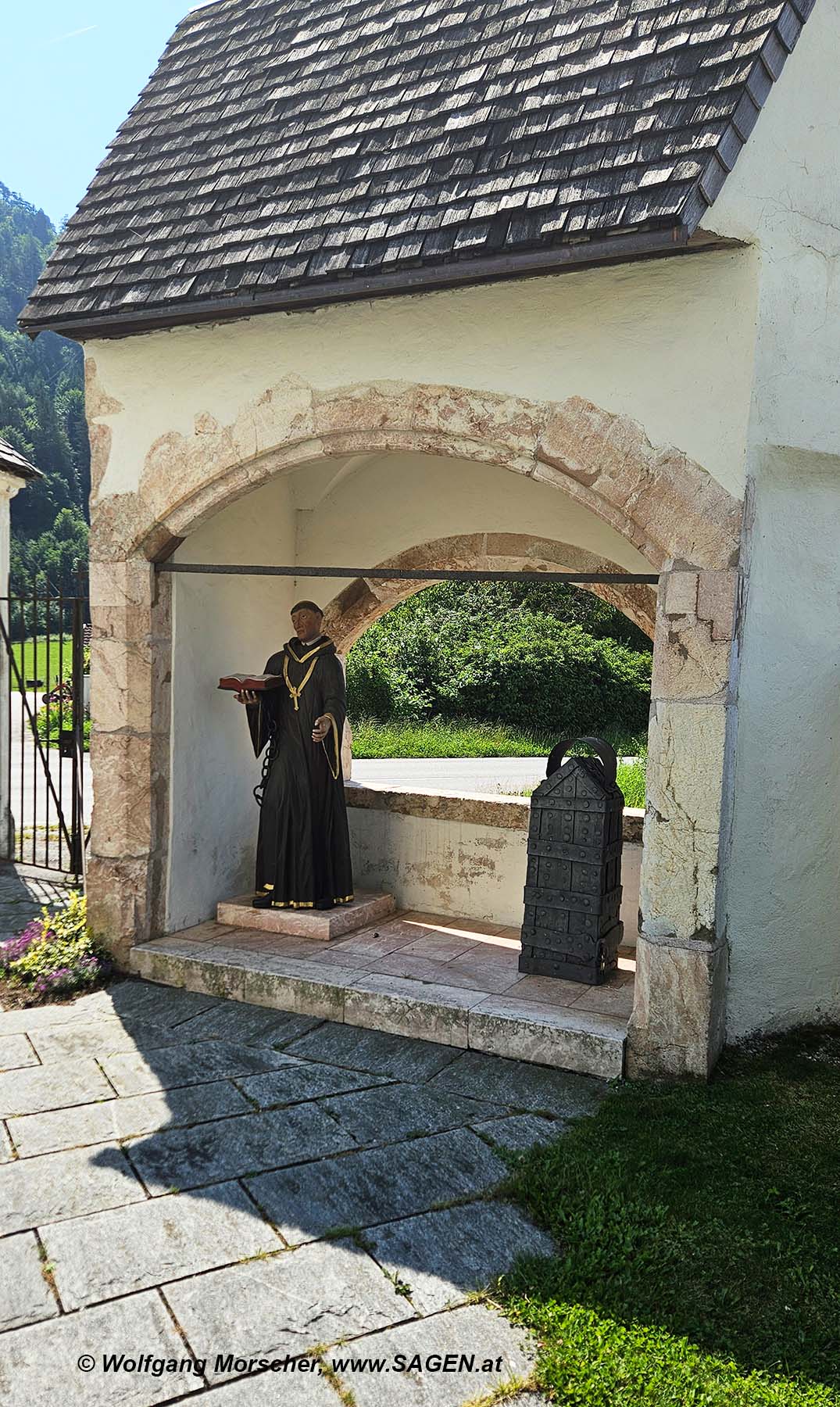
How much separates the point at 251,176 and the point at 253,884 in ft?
13.6

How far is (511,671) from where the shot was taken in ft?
79.3

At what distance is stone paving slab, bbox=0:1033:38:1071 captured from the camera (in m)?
4.80

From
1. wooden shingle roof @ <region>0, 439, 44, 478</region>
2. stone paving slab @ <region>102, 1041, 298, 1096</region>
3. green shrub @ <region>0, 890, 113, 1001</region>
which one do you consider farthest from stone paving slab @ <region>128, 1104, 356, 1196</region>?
wooden shingle roof @ <region>0, 439, 44, 478</region>

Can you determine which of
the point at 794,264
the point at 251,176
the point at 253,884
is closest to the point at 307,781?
the point at 253,884

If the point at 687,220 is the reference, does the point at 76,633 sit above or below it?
below

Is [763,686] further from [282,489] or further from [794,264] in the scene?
[282,489]

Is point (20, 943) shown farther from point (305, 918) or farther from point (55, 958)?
point (305, 918)

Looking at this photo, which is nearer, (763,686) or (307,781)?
(763,686)

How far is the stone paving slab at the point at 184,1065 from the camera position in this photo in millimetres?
4629

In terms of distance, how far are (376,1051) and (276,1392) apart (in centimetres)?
214

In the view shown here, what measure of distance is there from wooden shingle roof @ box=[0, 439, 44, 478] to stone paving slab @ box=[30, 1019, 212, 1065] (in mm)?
5398

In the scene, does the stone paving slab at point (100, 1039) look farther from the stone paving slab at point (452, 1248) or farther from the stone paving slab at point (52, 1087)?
the stone paving slab at point (452, 1248)

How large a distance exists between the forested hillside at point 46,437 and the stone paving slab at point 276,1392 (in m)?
37.4

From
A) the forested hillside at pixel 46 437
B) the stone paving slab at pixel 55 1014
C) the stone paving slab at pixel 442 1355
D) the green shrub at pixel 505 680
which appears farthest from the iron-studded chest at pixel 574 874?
the forested hillside at pixel 46 437
